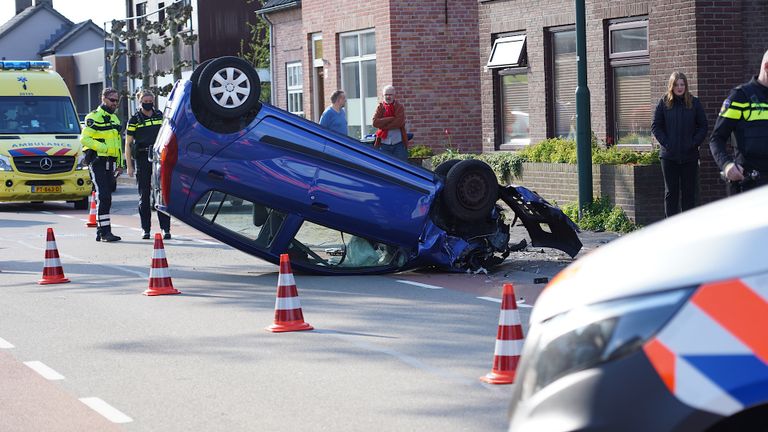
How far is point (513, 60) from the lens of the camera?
20.8m

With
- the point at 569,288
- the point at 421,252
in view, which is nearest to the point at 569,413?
the point at 569,288

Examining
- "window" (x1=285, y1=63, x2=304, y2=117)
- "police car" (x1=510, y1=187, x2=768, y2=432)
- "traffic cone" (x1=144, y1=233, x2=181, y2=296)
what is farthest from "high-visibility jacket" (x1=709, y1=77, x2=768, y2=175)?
"window" (x1=285, y1=63, x2=304, y2=117)

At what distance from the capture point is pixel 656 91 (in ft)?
57.1

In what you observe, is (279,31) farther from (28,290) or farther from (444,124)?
(28,290)

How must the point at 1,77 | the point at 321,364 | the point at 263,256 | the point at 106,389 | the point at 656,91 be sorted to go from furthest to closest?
the point at 1,77 → the point at 656,91 → the point at 263,256 → the point at 321,364 → the point at 106,389

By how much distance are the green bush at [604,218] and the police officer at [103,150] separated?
248 inches

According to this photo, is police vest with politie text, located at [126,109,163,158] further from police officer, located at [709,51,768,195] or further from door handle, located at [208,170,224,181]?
police officer, located at [709,51,768,195]

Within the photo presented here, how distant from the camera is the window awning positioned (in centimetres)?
2073

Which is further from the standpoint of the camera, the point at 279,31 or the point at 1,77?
the point at 279,31

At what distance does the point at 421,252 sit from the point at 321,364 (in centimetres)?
445

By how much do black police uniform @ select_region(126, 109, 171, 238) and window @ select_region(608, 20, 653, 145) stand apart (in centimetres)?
648

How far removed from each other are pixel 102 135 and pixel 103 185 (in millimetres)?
688

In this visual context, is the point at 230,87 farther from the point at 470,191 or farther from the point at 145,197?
the point at 145,197

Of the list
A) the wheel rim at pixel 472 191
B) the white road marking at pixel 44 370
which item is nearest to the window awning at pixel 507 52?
the wheel rim at pixel 472 191
